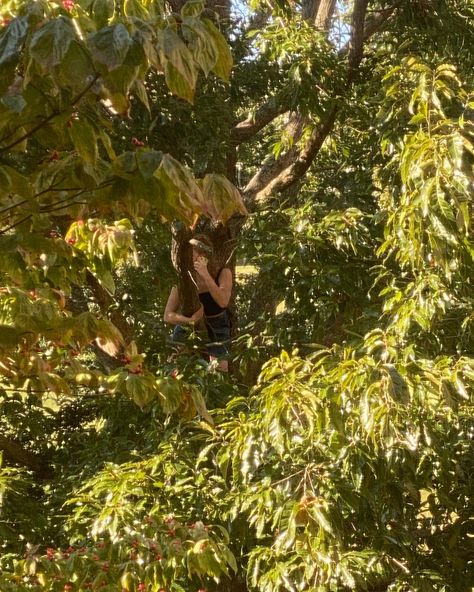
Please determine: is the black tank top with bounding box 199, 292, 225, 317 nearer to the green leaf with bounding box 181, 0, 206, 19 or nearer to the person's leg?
the person's leg

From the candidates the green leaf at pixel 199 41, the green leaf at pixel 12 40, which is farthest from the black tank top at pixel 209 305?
the green leaf at pixel 12 40

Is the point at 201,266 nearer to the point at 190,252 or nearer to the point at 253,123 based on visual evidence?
the point at 190,252

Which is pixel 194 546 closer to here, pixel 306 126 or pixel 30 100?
pixel 30 100

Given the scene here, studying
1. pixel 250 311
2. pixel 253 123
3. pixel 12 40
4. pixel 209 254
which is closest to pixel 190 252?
pixel 209 254

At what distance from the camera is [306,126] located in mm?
5691

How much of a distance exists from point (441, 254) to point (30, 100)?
1.97 m

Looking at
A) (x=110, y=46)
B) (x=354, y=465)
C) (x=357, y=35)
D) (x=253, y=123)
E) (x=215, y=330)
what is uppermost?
(x=357, y=35)

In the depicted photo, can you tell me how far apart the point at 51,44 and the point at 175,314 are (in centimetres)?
414

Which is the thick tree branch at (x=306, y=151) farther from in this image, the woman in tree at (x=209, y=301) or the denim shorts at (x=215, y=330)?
the denim shorts at (x=215, y=330)

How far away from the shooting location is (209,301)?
216 inches

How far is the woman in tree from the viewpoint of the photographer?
5.24 metres

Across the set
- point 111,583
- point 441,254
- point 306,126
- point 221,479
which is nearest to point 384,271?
point 441,254

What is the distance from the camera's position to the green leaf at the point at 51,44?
1.41 m

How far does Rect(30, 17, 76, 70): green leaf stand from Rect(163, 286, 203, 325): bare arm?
13.3 ft
